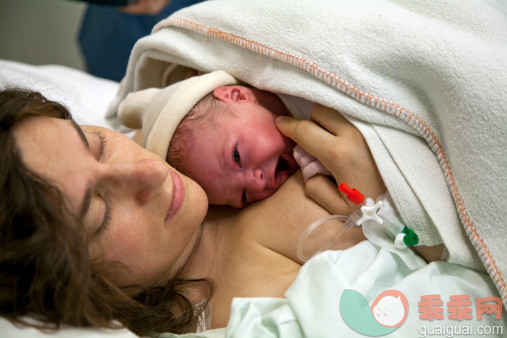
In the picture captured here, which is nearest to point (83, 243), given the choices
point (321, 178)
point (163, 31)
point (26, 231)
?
point (26, 231)

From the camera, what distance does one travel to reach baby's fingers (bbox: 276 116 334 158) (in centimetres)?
105

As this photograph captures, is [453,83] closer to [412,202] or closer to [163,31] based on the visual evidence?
[412,202]

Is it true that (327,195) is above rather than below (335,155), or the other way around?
below

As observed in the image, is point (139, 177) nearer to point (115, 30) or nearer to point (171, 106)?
point (171, 106)

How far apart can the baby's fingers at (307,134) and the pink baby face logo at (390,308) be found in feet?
1.16

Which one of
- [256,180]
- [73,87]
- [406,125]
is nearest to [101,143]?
[256,180]

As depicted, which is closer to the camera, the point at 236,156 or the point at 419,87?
the point at 419,87

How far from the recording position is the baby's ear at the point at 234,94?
3.96 ft

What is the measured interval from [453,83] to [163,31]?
89cm

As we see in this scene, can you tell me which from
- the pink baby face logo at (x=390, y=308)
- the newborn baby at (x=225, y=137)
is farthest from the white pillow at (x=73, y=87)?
the pink baby face logo at (x=390, y=308)

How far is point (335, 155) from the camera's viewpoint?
1.01 meters

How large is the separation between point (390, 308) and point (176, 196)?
53cm

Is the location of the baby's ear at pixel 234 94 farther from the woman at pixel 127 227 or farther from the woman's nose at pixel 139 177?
the woman's nose at pixel 139 177

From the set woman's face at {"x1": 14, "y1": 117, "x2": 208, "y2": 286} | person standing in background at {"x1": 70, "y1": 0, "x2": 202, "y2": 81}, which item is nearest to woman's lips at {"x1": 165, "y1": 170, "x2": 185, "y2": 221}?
woman's face at {"x1": 14, "y1": 117, "x2": 208, "y2": 286}
